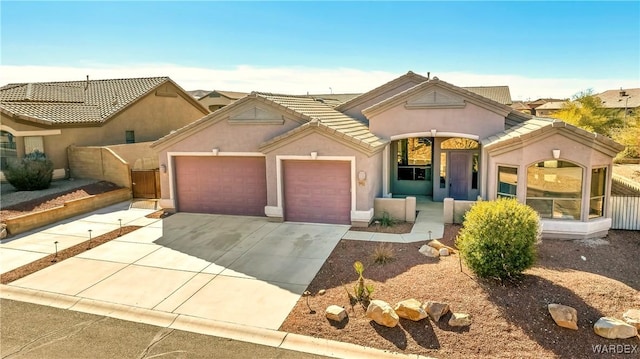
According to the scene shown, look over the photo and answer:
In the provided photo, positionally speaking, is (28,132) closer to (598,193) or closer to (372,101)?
(372,101)

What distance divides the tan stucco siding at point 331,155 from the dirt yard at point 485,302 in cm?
365

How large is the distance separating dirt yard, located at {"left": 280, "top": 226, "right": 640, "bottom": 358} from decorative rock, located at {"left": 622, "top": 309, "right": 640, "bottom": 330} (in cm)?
13

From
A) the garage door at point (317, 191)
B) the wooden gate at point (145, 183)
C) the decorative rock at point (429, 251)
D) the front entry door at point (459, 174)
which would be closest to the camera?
the decorative rock at point (429, 251)

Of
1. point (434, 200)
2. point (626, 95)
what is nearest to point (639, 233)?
point (434, 200)

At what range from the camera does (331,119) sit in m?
16.9

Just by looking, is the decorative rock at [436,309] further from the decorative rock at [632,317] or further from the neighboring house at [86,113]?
the neighboring house at [86,113]

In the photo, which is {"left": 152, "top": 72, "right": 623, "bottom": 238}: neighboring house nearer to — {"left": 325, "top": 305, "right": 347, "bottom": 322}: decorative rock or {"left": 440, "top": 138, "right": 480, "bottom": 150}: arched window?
{"left": 440, "top": 138, "right": 480, "bottom": 150}: arched window

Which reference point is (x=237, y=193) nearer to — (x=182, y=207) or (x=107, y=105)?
(x=182, y=207)

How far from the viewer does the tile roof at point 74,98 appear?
73.9ft

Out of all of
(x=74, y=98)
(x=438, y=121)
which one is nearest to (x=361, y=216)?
(x=438, y=121)

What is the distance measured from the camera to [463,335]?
7.58m

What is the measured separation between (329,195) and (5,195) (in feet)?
47.1

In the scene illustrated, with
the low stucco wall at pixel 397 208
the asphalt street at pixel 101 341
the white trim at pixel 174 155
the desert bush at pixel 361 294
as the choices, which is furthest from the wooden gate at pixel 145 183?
the desert bush at pixel 361 294

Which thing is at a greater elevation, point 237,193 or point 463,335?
point 237,193
